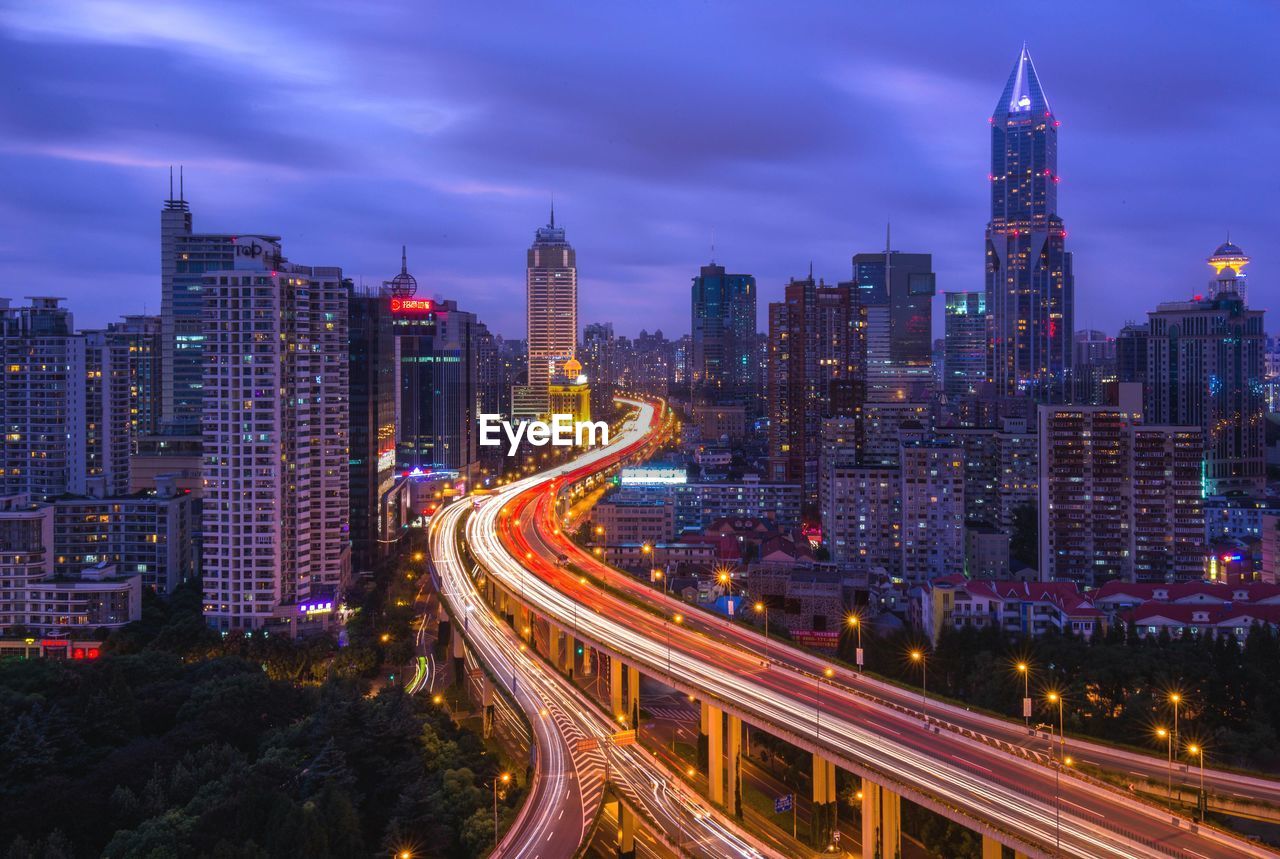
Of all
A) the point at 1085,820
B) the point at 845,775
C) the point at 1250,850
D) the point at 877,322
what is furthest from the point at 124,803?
the point at 877,322

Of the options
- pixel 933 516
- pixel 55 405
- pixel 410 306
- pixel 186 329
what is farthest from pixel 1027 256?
pixel 55 405

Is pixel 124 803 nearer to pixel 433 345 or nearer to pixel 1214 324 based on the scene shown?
pixel 433 345

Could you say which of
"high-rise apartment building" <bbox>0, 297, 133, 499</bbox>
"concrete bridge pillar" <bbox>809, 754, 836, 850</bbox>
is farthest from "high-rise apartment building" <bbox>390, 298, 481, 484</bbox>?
"concrete bridge pillar" <bbox>809, 754, 836, 850</bbox>

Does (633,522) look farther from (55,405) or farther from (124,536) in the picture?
(55,405)

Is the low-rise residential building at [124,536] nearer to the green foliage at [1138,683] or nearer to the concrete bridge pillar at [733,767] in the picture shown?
the concrete bridge pillar at [733,767]

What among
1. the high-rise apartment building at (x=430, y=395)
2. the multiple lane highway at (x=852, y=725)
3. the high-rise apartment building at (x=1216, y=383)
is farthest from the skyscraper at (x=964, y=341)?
the multiple lane highway at (x=852, y=725)

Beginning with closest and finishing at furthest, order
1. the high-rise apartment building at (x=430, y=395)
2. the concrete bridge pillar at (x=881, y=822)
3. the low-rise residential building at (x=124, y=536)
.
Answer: the concrete bridge pillar at (x=881, y=822) → the low-rise residential building at (x=124, y=536) → the high-rise apartment building at (x=430, y=395)

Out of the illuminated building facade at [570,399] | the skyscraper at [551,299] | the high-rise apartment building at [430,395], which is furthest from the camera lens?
the skyscraper at [551,299]
